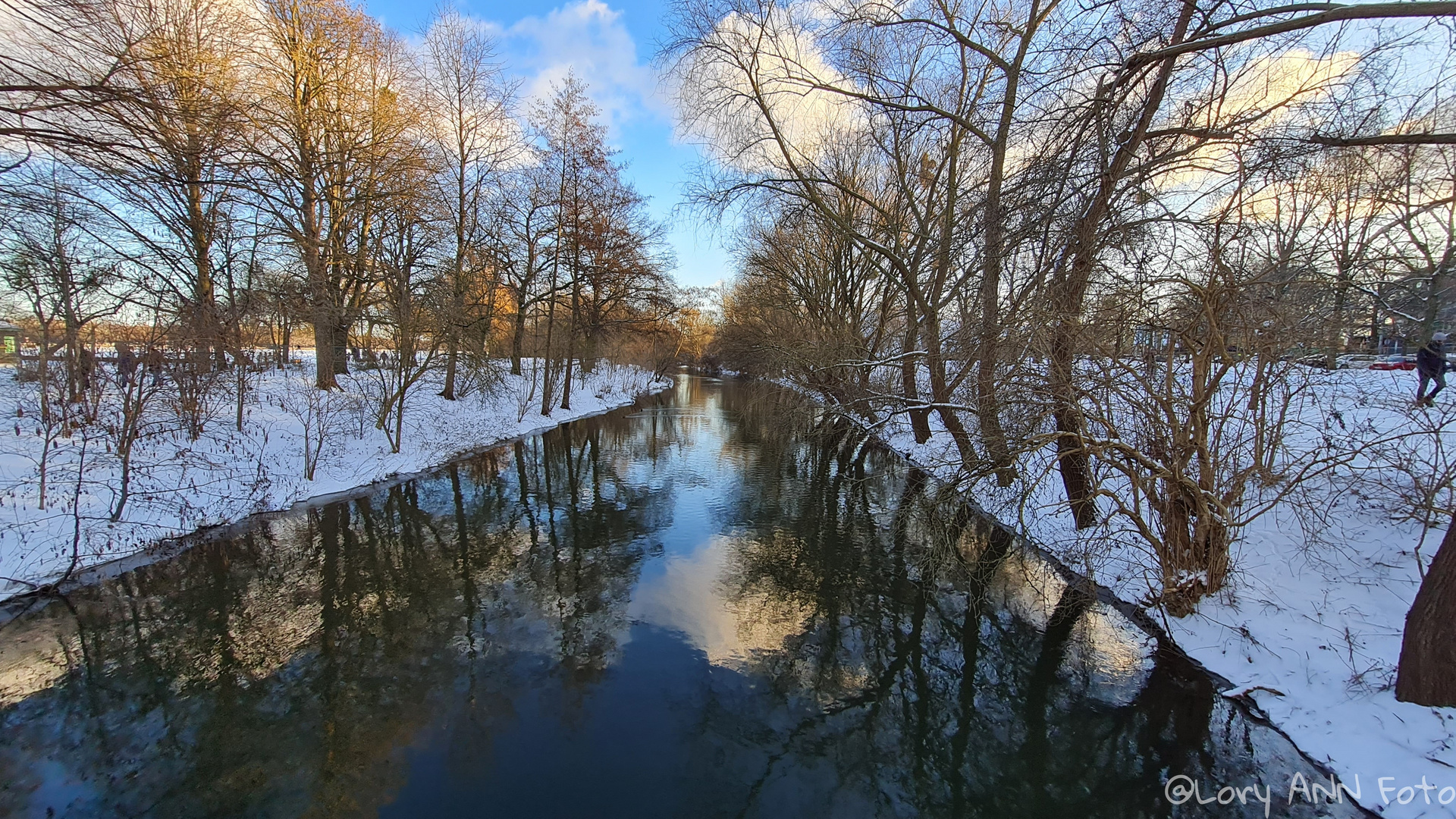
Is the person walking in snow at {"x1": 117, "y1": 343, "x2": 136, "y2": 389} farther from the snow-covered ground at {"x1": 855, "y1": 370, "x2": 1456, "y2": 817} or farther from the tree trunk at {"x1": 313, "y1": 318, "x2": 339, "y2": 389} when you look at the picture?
the snow-covered ground at {"x1": 855, "y1": 370, "x2": 1456, "y2": 817}

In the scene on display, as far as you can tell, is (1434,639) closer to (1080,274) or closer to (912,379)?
(1080,274)

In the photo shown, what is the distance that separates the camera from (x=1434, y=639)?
349 centimetres

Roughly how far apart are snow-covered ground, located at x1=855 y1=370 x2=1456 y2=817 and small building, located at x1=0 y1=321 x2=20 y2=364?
42.2 feet

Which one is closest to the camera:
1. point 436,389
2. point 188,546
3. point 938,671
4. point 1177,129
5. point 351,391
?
point 1177,129

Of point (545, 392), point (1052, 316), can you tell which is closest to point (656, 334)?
point (545, 392)

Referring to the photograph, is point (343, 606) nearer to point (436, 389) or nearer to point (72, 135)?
point (72, 135)

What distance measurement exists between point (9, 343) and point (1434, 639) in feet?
53.6

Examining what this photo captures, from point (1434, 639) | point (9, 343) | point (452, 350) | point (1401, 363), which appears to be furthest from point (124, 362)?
point (1401, 363)


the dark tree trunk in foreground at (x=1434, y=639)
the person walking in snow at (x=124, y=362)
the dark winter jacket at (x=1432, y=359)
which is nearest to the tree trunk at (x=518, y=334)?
the person walking in snow at (x=124, y=362)

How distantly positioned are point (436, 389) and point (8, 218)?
15890mm

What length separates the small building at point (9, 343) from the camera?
7672mm

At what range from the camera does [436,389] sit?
20.7 metres

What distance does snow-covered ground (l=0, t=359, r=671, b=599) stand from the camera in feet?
21.9

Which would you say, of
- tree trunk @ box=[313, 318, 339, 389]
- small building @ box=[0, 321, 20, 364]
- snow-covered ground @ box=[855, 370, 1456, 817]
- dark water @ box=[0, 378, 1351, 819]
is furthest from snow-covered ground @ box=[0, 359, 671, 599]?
snow-covered ground @ box=[855, 370, 1456, 817]
